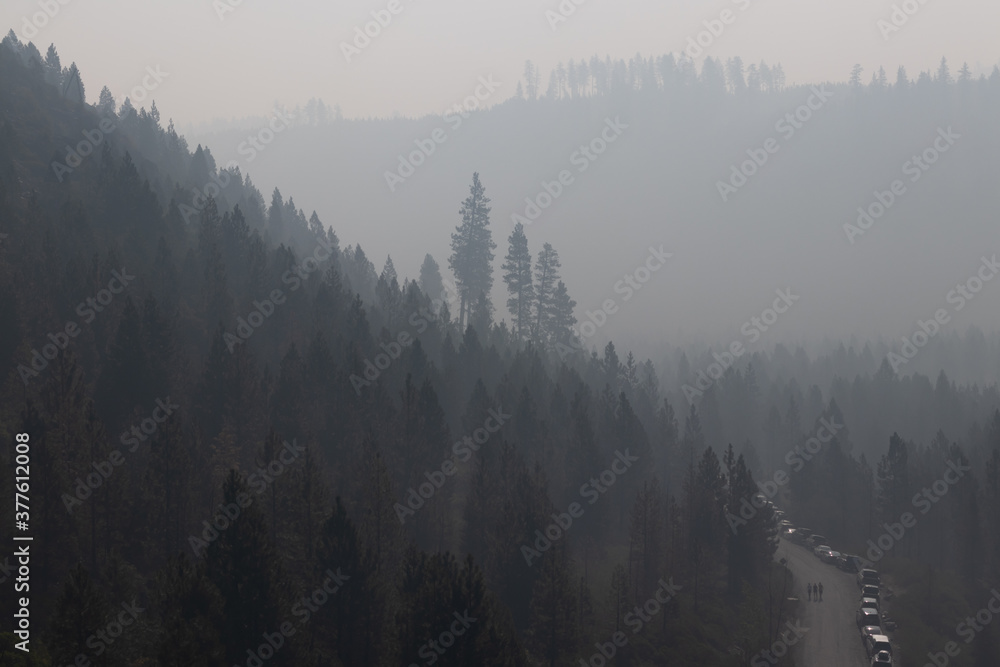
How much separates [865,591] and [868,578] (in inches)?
130

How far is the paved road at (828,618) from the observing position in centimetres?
5069

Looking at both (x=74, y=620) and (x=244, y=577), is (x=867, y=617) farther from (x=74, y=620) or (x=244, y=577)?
(x=74, y=620)

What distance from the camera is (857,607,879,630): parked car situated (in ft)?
178

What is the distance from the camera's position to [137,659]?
3562 centimetres

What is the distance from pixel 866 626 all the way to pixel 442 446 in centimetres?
3543

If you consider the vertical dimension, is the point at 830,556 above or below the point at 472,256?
below

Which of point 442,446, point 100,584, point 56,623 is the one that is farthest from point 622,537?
point 56,623

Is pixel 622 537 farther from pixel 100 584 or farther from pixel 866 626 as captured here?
pixel 100 584

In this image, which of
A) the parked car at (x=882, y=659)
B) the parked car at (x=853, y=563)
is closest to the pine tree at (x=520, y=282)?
the parked car at (x=853, y=563)

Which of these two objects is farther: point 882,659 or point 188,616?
point 882,659

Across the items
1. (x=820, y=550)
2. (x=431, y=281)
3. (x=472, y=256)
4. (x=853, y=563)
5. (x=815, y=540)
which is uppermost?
(x=431, y=281)

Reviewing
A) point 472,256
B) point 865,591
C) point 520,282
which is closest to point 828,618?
point 865,591

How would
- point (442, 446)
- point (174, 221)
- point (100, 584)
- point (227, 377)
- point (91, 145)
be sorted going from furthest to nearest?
point (91, 145) → point (174, 221) → point (442, 446) → point (227, 377) → point (100, 584)

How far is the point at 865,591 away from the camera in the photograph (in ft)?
196
